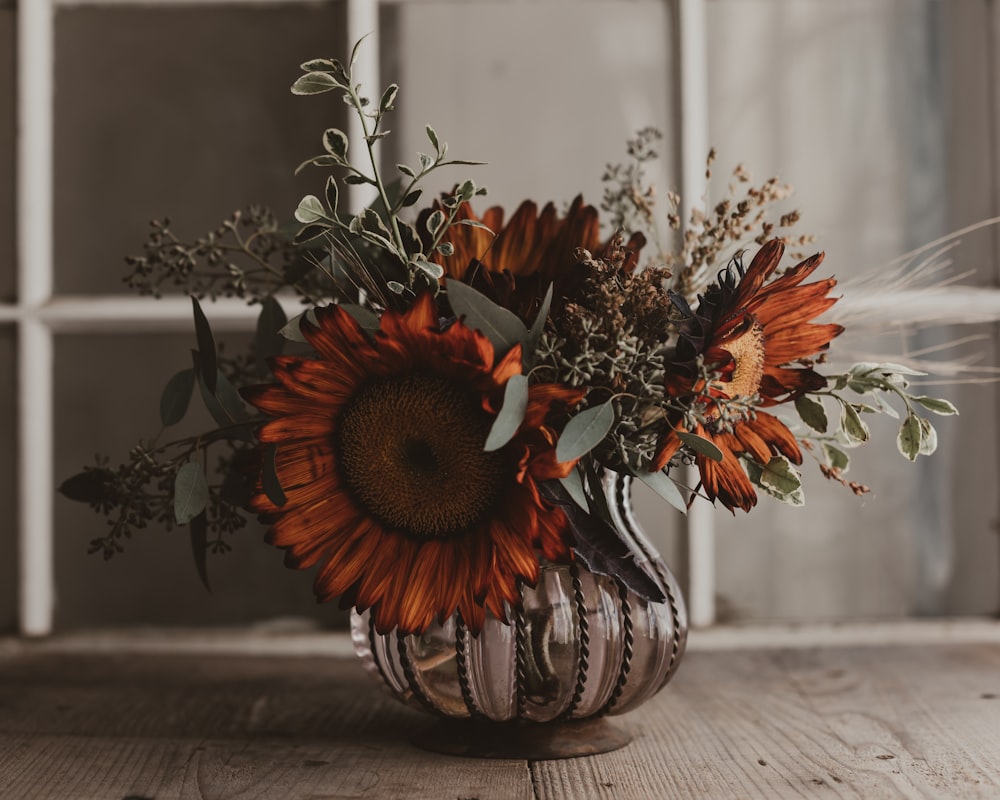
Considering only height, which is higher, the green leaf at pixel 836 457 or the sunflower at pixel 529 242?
the sunflower at pixel 529 242

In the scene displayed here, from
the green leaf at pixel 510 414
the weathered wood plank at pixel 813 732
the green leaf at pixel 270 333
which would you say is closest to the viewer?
the green leaf at pixel 510 414

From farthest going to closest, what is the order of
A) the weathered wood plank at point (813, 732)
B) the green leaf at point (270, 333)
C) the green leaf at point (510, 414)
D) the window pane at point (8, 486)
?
the window pane at point (8, 486) → the green leaf at point (270, 333) → the weathered wood plank at point (813, 732) → the green leaf at point (510, 414)

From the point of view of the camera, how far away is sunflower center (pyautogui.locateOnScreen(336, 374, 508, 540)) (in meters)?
0.62

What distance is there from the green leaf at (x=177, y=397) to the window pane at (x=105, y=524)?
1.26 feet

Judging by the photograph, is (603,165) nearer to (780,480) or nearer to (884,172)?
(884,172)

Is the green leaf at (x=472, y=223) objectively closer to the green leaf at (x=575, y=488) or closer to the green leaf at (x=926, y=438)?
the green leaf at (x=575, y=488)

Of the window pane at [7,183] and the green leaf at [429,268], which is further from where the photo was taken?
the window pane at [7,183]

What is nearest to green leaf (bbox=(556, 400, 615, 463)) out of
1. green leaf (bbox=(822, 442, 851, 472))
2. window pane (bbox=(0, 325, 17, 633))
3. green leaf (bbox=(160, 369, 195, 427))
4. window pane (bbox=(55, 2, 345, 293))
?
green leaf (bbox=(822, 442, 851, 472))

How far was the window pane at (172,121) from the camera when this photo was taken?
3.82ft

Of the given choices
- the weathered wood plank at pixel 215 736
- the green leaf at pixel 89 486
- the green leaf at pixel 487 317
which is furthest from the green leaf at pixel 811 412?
the green leaf at pixel 89 486

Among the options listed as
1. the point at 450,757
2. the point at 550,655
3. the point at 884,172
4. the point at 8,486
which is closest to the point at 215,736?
the point at 450,757

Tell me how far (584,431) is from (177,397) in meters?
0.36

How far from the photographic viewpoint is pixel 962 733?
0.80 meters

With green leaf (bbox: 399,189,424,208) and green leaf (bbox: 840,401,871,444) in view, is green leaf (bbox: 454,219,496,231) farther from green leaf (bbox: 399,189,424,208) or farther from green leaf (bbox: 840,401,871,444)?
green leaf (bbox: 840,401,871,444)
